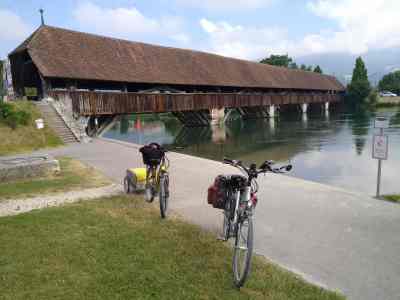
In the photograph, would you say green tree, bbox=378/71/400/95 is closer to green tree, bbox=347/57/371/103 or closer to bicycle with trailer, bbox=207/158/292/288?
green tree, bbox=347/57/371/103

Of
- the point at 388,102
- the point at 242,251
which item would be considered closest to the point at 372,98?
the point at 388,102

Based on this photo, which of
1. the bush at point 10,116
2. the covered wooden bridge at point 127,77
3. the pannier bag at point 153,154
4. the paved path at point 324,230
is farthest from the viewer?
the covered wooden bridge at point 127,77

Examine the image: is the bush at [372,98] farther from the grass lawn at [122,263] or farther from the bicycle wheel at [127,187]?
the grass lawn at [122,263]

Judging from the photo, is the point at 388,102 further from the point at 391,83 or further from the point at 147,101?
the point at 147,101

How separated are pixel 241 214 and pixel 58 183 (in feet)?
19.8

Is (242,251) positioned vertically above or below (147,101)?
below

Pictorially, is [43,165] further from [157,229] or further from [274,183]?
[274,183]

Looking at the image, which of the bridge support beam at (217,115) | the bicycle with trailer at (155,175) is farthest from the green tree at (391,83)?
the bicycle with trailer at (155,175)

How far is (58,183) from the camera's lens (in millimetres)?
7828

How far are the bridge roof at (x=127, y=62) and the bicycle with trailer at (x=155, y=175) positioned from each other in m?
14.5

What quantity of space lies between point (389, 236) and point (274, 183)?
130 inches

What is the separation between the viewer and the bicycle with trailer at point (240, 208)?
311 centimetres

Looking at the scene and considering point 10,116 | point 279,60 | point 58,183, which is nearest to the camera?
point 58,183

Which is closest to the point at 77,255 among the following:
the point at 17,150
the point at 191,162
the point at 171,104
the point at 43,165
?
the point at 43,165
